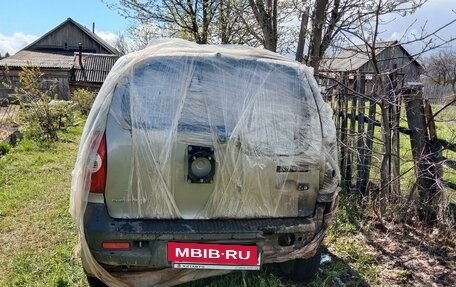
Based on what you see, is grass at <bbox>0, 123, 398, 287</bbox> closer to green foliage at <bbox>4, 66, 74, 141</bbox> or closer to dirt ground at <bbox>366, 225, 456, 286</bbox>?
dirt ground at <bbox>366, 225, 456, 286</bbox>

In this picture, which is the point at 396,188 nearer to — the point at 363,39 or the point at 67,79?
the point at 363,39

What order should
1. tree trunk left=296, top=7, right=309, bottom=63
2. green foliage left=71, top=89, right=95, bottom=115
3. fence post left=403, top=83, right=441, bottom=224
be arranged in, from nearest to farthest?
fence post left=403, top=83, right=441, bottom=224, tree trunk left=296, top=7, right=309, bottom=63, green foliage left=71, top=89, right=95, bottom=115

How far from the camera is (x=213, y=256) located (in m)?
2.60

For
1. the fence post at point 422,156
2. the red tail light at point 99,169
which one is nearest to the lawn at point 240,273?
the fence post at point 422,156

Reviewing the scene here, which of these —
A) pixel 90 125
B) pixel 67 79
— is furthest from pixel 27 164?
pixel 67 79

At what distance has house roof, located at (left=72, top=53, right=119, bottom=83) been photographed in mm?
31859

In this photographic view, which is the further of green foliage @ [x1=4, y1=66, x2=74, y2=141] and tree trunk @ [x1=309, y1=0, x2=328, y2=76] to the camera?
green foliage @ [x1=4, y1=66, x2=74, y2=141]

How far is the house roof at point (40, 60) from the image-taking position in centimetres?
3272

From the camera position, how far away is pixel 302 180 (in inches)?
111

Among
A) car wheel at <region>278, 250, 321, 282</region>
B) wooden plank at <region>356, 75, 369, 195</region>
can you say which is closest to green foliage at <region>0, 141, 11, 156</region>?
wooden plank at <region>356, 75, 369, 195</region>

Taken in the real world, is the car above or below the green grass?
above

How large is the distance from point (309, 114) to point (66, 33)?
44301 millimetres

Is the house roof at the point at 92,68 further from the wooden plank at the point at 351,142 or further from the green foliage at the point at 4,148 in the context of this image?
the wooden plank at the point at 351,142

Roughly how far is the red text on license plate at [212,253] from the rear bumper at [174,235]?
0.03 meters
